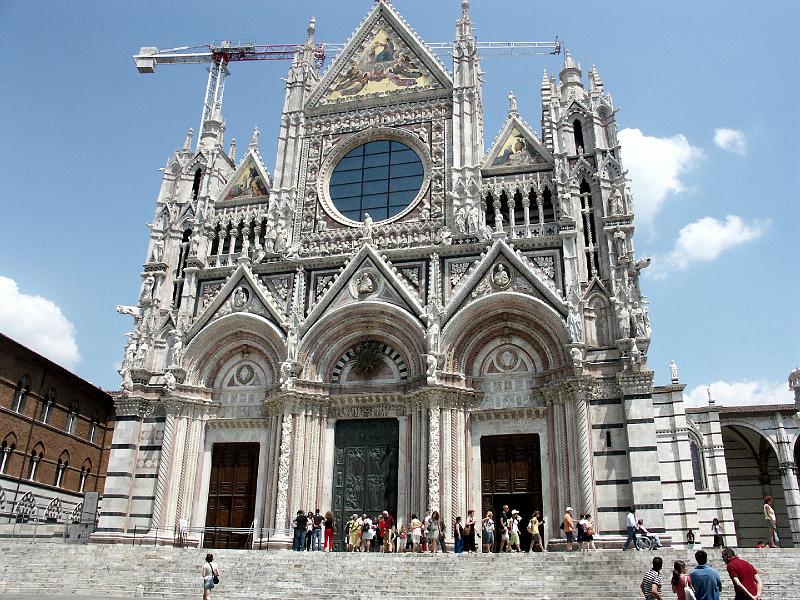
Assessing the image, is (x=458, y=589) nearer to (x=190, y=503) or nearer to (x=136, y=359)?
(x=190, y=503)

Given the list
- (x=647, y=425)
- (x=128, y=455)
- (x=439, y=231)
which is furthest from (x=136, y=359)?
(x=647, y=425)

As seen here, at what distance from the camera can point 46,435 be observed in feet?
94.1

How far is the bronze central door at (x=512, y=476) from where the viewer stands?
2031cm

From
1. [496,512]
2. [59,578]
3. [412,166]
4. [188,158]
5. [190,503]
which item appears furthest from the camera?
[188,158]

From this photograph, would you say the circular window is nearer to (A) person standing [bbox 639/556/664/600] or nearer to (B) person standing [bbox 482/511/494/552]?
(B) person standing [bbox 482/511/494/552]

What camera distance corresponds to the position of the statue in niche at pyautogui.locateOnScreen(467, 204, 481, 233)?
23.3 metres

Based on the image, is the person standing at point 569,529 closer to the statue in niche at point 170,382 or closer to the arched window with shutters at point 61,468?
the statue in niche at point 170,382

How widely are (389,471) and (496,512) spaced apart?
3.52 metres

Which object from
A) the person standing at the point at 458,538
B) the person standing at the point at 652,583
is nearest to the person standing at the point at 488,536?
the person standing at the point at 458,538

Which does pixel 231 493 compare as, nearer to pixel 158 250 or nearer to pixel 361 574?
pixel 361 574

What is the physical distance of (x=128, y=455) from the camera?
2286cm

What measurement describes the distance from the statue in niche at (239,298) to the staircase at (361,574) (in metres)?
9.17

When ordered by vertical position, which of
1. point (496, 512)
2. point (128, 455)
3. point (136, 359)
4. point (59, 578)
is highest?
point (136, 359)

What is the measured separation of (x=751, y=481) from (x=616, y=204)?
2018 cm
